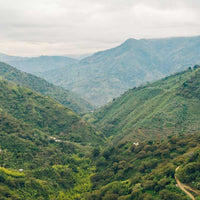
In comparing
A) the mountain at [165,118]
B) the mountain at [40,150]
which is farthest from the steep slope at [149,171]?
the mountain at [165,118]

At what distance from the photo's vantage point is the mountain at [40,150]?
54.8 meters

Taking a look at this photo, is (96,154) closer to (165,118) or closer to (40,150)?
(40,150)

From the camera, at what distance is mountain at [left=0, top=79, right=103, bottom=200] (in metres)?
54.8

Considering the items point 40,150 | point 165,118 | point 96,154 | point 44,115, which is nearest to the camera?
point 96,154

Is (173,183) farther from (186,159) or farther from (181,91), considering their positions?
(181,91)

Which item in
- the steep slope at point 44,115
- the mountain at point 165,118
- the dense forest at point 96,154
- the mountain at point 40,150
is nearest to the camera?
the dense forest at point 96,154

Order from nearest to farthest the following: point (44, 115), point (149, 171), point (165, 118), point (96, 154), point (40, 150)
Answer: point (149, 171) → point (96, 154) → point (40, 150) → point (165, 118) → point (44, 115)

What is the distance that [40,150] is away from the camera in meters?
A: 80.9

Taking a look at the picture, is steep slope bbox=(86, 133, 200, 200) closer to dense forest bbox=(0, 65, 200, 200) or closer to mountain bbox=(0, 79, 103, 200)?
dense forest bbox=(0, 65, 200, 200)

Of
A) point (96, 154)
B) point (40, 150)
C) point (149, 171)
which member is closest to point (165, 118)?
point (96, 154)

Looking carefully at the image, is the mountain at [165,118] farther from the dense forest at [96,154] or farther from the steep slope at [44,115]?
the steep slope at [44,115]

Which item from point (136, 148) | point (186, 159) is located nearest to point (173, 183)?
point (186, 159)

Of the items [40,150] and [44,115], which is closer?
[40,150]

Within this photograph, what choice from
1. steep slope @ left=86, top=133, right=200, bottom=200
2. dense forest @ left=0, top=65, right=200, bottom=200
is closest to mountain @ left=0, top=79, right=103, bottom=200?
dense forest @ left=0, top=65, right=200, bottom=200
